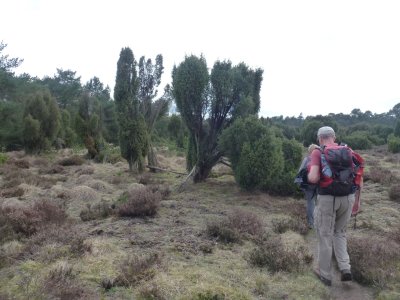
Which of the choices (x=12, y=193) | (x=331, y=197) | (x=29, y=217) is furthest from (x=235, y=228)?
(x=12, y=193)

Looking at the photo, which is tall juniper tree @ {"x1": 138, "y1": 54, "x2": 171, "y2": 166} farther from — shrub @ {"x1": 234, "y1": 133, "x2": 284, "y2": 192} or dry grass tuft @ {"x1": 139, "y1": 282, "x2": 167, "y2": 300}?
dry grass tuft @ {"x1": 139, "y1": 282, "x2": 167, "y2": 300}

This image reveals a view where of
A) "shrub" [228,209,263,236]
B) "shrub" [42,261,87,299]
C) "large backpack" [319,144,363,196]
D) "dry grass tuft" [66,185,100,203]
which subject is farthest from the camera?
"dry grass tuft" [66,185,100,203]

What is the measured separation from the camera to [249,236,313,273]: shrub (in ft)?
17.2

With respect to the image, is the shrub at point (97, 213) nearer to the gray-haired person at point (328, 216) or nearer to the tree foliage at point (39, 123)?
the gray-haired person at point (328, 216)

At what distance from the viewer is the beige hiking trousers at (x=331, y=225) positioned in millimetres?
4676

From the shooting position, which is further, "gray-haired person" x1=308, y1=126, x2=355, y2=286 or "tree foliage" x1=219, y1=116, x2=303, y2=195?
"tree foliage" x1=219, y1=116, x2=303, y2=195

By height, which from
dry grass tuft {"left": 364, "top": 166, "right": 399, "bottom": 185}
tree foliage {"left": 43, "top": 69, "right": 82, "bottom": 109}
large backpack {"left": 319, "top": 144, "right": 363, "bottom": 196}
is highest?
tree foliage {"left": 43, "top": 69, "right": 82, "bottom": 109}

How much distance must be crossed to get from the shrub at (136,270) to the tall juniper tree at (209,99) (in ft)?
29.6

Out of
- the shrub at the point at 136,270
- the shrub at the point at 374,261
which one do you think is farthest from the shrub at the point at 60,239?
the shrub at the point at 374,261

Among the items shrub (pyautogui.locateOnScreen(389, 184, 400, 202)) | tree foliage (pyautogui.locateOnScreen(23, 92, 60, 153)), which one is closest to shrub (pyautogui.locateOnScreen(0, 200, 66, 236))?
shrub (pyautogui.locateOnScreen(389, 184, 400, 202))

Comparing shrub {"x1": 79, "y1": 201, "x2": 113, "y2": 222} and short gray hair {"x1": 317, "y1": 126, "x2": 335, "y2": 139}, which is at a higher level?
short gray hair {"x1": 317, "y1": 126, "x2": 335, "y2": 139}

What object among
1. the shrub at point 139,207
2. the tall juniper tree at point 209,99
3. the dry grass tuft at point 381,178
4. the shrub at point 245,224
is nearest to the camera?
the shrub at point 245,224

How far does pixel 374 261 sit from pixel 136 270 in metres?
3.47

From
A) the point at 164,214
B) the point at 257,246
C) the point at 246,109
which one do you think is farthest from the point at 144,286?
the point at 246,109
